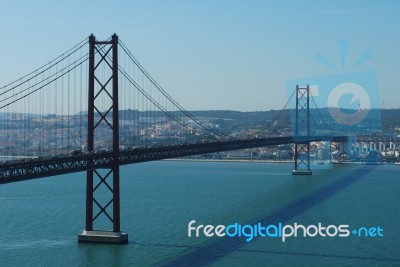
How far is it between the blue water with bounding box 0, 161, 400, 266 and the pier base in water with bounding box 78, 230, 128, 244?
26cm

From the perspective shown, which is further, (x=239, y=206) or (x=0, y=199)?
(x=0, y=199)

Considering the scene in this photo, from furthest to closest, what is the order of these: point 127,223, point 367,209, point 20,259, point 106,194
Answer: point 106,194, point 367,209, point 127,223, point 20,259

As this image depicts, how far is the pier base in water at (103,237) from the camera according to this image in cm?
2180

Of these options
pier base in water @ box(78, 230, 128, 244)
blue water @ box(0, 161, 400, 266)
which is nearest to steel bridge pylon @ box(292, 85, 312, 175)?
blue water @ box(0, 161, 400, 266)

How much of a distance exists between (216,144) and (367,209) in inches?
342

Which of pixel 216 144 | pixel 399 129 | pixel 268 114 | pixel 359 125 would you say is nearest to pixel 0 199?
pixel 216 144

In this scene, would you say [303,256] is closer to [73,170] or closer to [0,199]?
[73,170]

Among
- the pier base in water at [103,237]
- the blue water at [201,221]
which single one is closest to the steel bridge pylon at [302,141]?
the blue water at [201,221]

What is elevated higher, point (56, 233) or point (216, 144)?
point (216, 144)

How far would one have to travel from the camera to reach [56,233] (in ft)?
79.7

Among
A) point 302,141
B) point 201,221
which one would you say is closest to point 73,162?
point 201,221

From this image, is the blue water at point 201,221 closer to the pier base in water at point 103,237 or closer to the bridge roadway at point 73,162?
the pier base in water at point 103,237

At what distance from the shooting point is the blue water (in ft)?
65.4

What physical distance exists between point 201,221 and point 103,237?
243 inches
